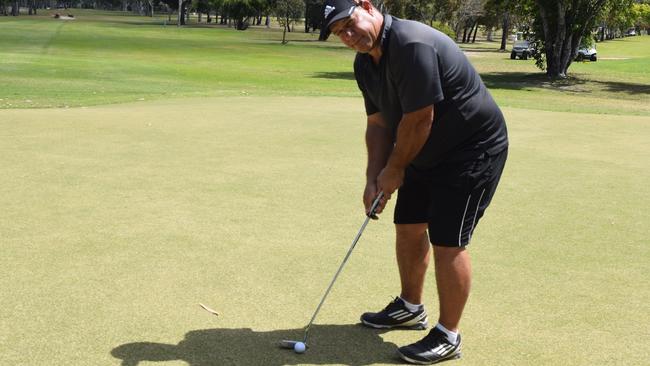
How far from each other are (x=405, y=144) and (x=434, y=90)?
326 mm

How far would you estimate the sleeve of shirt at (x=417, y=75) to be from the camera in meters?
3.49

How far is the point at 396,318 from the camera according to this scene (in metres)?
4.38

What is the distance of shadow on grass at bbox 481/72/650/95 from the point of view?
30750 millimetres

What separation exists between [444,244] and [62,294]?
Result: 7.84ft

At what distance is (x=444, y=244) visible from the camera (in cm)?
392

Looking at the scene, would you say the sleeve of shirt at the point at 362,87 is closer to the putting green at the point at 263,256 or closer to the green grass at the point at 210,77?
the putting green at the point at 263,256

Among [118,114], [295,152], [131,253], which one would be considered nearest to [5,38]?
[118,114]

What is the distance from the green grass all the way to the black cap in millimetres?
12775

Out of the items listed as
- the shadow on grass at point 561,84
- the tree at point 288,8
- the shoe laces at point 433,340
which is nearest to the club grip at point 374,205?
the shoe laces at point 433,340

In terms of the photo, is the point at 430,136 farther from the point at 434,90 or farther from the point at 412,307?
the point at 412,307

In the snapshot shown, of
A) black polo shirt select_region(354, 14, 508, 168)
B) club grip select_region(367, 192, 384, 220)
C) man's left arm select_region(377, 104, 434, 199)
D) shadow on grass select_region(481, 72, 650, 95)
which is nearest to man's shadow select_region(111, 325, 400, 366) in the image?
club grip select_region(367, 192, 384, 220)

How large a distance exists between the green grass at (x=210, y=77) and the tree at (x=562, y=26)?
3.82ft

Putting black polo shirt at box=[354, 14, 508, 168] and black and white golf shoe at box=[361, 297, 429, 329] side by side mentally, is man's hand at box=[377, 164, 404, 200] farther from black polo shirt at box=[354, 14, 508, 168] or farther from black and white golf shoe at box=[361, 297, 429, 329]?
black and white golf shoe at box=[361, 297, 429, 329]

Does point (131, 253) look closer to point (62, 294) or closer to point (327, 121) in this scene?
point (62, 294)
